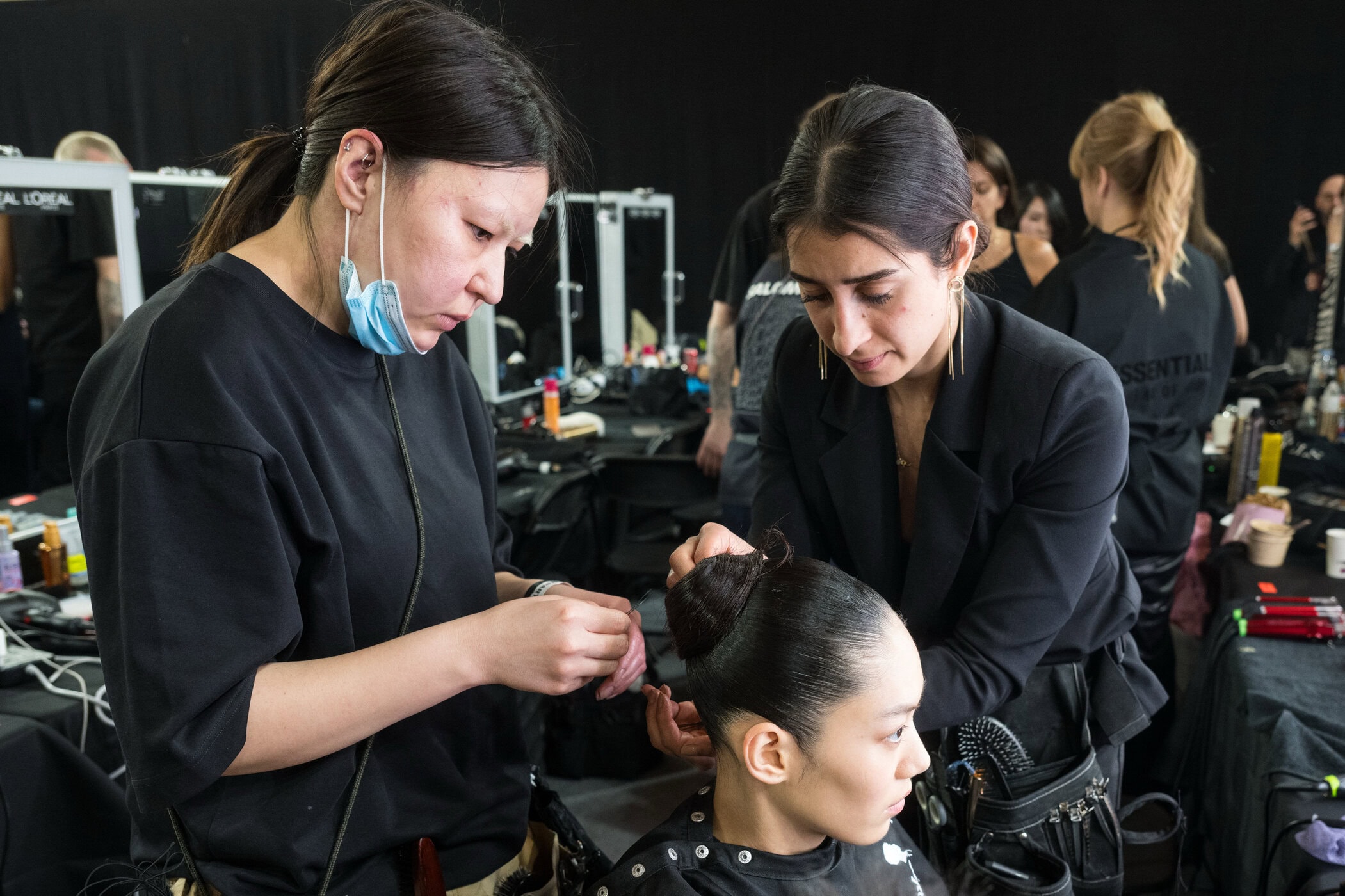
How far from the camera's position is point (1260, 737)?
1812 mm

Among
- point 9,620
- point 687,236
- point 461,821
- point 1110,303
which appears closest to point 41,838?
point 9,620

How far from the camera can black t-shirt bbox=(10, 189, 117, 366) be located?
7.23 feet

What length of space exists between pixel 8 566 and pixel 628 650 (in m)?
1.73

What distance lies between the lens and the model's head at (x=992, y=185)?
279 centimetres

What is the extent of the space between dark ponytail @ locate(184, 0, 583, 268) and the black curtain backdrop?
3.23 meters

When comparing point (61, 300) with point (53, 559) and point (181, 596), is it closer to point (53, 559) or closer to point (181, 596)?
point (53, 559)

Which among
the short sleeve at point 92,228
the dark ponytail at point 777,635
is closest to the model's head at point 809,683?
the dark ponytail at point 777,635

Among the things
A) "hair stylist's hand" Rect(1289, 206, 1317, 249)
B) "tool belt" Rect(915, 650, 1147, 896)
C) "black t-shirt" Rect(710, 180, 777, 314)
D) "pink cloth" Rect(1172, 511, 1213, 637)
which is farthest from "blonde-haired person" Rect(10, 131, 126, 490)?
"hair stylist's hand" Rect(1289, 206, 1317, 249)

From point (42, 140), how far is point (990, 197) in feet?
12.3

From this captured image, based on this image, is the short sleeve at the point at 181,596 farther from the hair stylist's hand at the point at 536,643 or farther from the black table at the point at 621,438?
the black table at the point at 621,438

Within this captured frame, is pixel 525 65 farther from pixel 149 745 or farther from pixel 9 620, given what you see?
pixel 9 620

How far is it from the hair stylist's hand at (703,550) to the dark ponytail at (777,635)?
2.7 inches

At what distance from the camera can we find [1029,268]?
2814mm

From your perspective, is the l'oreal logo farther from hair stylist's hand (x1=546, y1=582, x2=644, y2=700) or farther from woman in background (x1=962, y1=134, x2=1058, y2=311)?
woman in background (x1=962, y1=134, x2=1058, y2=311)
